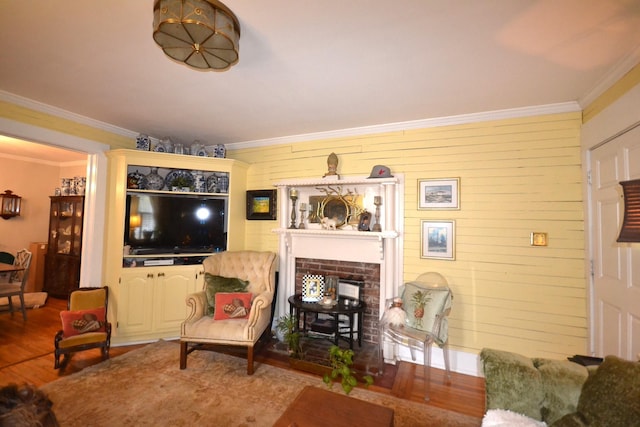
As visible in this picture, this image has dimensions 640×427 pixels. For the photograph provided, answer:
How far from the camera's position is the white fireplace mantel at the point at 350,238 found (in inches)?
123

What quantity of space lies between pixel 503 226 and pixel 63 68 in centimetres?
407

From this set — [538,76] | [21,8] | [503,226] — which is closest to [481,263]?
[503,226]

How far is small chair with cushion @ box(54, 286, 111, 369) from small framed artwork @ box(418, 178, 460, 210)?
143 inches

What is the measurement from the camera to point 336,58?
196 cm

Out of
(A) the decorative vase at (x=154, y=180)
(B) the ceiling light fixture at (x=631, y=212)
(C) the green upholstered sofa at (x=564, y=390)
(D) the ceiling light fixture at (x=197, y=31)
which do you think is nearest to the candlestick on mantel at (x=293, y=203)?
(A) the decorative vase at (x=154, y=180)

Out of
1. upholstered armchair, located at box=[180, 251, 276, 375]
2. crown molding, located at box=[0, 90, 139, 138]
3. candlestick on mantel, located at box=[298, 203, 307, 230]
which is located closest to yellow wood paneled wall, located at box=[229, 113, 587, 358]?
candlestick on mantel, located at box=[298, 203, 307, 230]

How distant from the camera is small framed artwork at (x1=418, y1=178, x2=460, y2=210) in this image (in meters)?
2.93

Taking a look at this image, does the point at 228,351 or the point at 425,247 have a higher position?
the point at 425,247

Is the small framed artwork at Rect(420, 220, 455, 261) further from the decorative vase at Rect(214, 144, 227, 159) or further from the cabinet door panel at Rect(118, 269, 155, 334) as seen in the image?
the cabinet door panel at Rect(118, 269, 155, 334)

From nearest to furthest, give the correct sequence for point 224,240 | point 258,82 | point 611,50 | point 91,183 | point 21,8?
point 21,8
point 611,50
point 258,82
point 91,183
point 224,240

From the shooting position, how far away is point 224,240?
151 inches

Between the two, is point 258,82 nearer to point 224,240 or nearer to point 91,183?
point 224,240

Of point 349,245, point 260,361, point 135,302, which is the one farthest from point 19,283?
point 349,245

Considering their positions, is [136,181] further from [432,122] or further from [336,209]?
[432,122]
